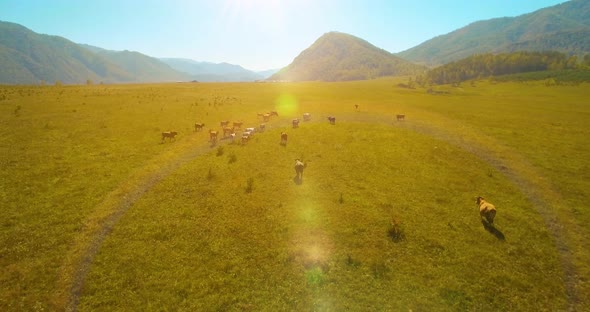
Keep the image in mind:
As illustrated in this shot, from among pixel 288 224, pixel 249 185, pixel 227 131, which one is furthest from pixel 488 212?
pixel 227 131

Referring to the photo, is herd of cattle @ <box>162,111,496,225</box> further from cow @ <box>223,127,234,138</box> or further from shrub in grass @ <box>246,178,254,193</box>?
shrub in grass @ <box>246,178,254,193</box>

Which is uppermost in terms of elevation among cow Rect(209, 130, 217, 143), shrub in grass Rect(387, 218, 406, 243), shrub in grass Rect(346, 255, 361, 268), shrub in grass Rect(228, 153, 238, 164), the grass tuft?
cow Rect(209, 130, 217, 143)

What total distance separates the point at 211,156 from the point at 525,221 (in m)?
26.3

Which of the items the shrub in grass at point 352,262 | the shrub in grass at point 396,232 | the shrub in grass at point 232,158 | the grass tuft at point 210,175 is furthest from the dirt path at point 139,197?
the shrub in grass at point 352,262

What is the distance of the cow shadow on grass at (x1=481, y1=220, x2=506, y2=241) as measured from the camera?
1668cm

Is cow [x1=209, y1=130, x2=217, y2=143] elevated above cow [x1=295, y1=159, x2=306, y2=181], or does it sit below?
above

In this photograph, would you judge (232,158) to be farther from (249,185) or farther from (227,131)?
(227,131)

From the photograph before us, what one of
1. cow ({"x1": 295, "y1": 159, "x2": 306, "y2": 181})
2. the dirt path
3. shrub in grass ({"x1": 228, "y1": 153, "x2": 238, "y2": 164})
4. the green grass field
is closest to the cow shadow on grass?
the green grass field

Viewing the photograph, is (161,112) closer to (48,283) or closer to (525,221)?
(48,283)

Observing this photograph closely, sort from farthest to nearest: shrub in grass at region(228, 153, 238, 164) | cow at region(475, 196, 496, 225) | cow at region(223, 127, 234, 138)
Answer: cow at region(223, 127, 234, 138) < shrub in grass at region(228, 153, 238, 164) < cow at region(475, 196, 496, 225)

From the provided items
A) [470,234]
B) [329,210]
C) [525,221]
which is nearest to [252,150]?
[329,210]

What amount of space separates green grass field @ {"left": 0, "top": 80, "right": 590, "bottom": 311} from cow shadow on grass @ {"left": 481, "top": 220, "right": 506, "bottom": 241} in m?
0.53

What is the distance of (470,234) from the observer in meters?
16.9

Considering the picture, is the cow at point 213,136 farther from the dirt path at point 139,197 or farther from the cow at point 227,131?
the cow at point 227,131
